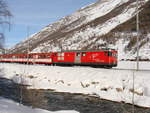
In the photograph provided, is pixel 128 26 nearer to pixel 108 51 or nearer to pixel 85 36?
pixel 85 36

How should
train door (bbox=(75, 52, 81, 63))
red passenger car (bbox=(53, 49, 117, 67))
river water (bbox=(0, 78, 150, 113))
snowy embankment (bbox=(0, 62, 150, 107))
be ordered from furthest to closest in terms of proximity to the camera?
train door (bbox=(75, 52, 81, 63))
red passenger car (bbox=(53, 49, 117, 67))
snowy embankment (bbox=(0, 62, 150, 107))
river water (bbox=(0, 78, 150, 113))

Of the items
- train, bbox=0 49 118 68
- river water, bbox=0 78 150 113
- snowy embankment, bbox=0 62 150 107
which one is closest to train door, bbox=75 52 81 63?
train, bbox=0 49 118 68

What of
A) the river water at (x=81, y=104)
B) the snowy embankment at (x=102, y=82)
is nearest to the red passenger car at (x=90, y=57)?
the snowy embankment at (x=102, y=82)

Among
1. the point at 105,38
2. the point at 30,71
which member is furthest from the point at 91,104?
the point at 105,38

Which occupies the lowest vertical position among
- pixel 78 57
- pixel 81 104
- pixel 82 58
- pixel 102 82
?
pixel 81 104

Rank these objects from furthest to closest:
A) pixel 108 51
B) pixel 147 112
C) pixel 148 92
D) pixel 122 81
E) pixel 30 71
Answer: pixel 30 71 < pixel 108 51 < pixel 122 81 < pixel 148 92 < pixel 147 112

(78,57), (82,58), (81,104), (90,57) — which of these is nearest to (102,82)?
(81,104)

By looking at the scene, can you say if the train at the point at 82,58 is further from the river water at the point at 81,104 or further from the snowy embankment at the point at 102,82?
the river water at the point at 81,104

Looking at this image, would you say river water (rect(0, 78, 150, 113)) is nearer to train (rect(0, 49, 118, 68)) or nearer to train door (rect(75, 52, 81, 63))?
train (rect(0, 49, 118, 68))

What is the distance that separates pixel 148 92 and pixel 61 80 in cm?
1180

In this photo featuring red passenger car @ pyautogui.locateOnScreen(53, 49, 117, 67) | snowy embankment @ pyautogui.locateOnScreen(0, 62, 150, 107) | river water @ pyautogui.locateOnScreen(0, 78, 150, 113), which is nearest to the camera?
river water @ pyautogui.locateOnScreen(0, 78, 150, 113)

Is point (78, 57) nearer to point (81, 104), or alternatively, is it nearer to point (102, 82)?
point (102, 82)

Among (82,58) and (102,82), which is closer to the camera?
(102,82)

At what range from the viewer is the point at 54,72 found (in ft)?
96.9
